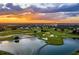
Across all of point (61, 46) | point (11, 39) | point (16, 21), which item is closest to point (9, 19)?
point (16, 21)

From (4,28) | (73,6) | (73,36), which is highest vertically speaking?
(73,6)

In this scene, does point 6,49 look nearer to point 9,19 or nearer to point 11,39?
point 11,39

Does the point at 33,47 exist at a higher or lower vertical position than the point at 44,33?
lower

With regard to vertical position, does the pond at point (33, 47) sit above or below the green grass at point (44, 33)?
below

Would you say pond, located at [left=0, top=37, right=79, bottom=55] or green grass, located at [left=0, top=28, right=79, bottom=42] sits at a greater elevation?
green grass, located at [left=0, top=28, right=79, bottom=42]
